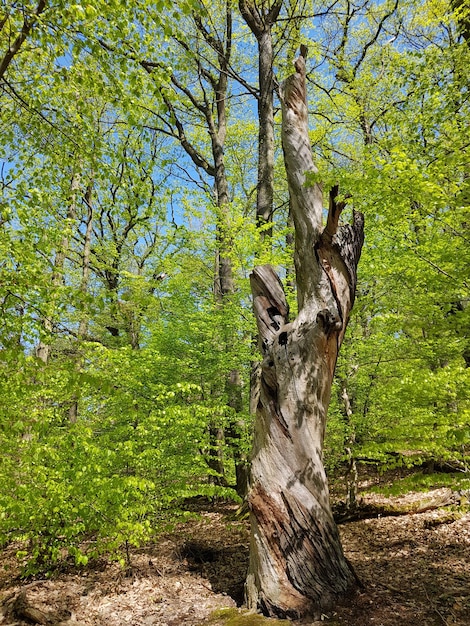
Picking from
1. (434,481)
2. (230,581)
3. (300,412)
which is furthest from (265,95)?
(230,581)

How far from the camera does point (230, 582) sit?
4680 mm

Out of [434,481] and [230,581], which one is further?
[230,581]

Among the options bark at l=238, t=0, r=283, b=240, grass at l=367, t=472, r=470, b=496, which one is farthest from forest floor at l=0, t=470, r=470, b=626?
bark at l=238, t=0, r=283, b=240

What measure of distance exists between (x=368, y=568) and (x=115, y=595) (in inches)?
119

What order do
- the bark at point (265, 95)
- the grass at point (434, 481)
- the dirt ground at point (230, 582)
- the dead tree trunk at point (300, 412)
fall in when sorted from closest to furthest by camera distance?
1. the dirt ground at point (230, 582)
2. the dead tree trunk at point (300, 412)
3. the grass at point (434, 481)
4. the bark at point (265, 95)

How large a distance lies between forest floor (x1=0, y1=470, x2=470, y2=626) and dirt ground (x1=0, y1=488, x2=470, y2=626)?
11 mm

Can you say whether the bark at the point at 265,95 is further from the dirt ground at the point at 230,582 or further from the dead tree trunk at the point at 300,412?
the dirt ground at the point at 230,582

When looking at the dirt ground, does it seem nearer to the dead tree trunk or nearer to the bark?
the dead tree trunk

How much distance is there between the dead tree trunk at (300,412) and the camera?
137 inches

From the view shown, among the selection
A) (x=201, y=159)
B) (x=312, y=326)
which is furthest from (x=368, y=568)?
(x=201, y=159)

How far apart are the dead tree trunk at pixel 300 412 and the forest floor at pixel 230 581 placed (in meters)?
0.40

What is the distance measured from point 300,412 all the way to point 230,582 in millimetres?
2483

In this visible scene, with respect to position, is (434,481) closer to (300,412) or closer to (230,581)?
(300,412)

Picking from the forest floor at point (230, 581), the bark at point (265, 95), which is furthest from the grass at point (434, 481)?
the bark at point (265, 95)
